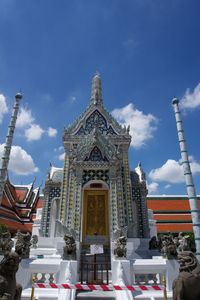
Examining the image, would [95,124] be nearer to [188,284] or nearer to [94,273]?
[94,273]

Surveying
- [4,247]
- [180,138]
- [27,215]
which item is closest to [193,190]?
[180,138]

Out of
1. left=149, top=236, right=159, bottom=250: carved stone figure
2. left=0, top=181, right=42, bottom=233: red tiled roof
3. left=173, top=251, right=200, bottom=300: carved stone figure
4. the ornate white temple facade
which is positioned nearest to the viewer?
left=173, top=251, right=200, bottom=300: carved stone figure

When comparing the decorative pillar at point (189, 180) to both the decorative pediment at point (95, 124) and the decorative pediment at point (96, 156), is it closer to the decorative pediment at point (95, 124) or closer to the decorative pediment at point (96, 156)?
the decorative pediment at point (95, 124)

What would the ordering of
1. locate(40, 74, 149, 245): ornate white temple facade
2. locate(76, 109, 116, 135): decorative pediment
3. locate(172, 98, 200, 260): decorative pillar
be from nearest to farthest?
locate(172, 98, 200, 260): decorative pillar → locate(40, 74, 149, 245): ornate white temple facade → locate(76, 109, 116, 135): decorative pediment

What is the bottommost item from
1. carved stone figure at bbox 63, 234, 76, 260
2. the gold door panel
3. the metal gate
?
the metal gate

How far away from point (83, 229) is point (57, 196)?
4140 mm

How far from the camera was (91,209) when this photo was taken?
13891 mm

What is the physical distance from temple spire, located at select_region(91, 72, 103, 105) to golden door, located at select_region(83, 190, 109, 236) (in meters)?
7.75

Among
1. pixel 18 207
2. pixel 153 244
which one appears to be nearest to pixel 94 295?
pixel 153 244

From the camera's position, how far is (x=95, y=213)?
45.4ft

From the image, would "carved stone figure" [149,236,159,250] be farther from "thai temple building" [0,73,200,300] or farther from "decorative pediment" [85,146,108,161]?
"decorative pediment" [85,146,108,161]

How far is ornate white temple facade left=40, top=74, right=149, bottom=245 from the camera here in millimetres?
13289

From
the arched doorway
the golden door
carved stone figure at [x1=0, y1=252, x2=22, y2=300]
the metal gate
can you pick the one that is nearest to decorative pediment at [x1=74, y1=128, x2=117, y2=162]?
the arched doorway

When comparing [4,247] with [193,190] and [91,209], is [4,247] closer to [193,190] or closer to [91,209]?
[91,209]
